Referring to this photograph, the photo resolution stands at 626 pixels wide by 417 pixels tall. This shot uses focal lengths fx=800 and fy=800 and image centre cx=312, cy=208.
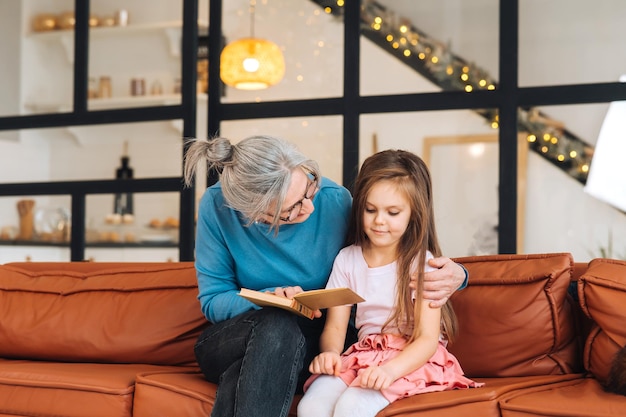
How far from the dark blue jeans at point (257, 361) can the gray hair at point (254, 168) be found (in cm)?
29

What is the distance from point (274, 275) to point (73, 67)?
2437 millimetres

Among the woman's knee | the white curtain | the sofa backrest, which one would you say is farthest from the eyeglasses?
the white curtain

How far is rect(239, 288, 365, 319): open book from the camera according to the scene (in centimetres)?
194

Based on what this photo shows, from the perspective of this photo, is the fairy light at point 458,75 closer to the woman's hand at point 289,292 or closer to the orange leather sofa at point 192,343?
the orange leather sofa at point 192,343

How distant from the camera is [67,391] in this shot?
239 centimetres

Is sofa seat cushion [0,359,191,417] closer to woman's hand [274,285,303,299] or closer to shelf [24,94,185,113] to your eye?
woman's hand [274,285,303,299]

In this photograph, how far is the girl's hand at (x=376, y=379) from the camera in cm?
197

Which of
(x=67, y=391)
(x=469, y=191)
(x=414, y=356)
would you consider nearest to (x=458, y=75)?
(x=469, y=191)

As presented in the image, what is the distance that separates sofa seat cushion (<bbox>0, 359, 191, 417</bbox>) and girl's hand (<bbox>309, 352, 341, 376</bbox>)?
0.59m

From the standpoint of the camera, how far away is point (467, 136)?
12.0 feet

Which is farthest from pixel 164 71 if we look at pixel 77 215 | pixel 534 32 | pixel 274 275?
pixel 274 275

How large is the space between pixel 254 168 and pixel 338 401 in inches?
24.7

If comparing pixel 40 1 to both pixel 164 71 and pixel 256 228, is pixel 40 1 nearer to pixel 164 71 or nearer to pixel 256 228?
pixel 164 71

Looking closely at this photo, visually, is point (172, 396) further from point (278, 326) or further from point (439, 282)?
point (439, 282)
